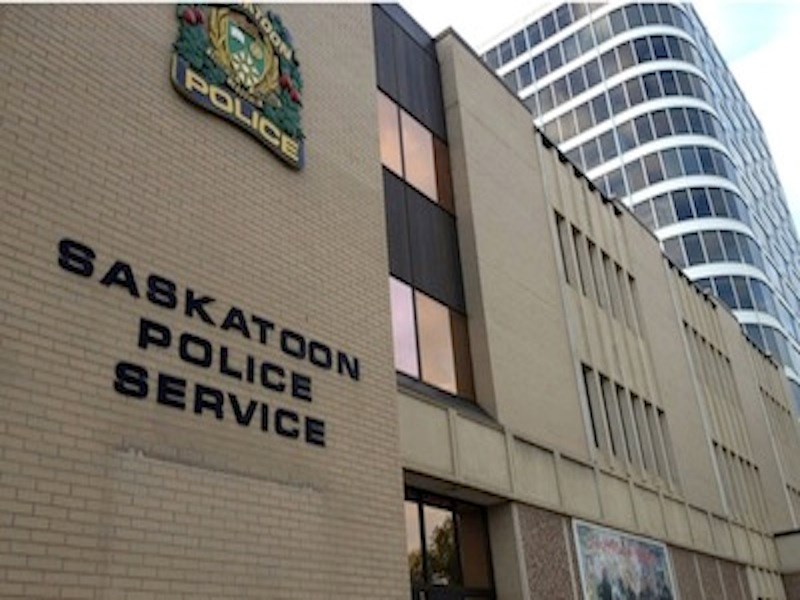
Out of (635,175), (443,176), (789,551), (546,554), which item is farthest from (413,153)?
(635,175)

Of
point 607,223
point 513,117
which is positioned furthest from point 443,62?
point 607,223

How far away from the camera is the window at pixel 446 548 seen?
37.4ft

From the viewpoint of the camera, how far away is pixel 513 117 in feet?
61.0

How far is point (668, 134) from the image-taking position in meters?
49.7

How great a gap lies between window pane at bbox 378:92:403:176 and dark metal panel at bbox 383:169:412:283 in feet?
0.79

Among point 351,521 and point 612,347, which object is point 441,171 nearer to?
point 612,347

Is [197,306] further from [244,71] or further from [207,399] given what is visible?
[244,71]

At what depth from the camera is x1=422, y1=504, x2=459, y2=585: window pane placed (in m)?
11.7

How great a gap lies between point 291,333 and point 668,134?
150 feet

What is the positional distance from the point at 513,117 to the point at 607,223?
5.30 m

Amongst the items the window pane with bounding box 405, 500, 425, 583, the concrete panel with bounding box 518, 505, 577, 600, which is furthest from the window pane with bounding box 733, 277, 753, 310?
the window pane with bounding box 405, 500, 425, 583

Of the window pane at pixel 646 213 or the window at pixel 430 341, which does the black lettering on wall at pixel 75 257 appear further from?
the window pane at pixel 646 213

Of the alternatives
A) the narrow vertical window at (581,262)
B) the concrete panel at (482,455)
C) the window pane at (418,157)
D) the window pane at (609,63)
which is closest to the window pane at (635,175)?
the window pane at (609,63)

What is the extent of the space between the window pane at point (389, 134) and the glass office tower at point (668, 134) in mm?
33847
